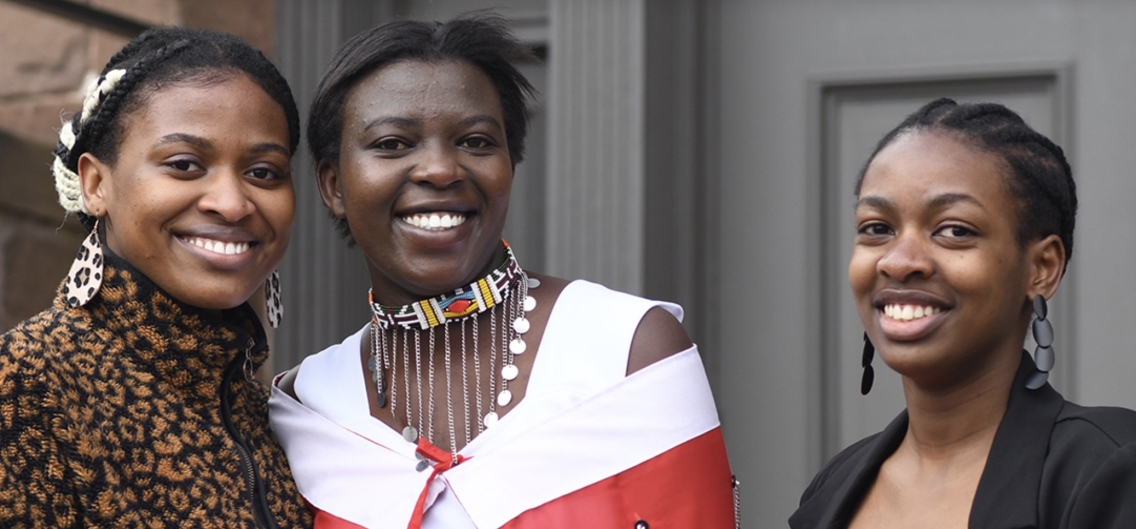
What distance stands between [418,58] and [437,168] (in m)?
0.23

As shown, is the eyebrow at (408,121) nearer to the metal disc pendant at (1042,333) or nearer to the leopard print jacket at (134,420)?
the leopard print jacket at (134,420)

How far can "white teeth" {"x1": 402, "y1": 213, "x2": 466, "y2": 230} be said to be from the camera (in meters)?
2.47

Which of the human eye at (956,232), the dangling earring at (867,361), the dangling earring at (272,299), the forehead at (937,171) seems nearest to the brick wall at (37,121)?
the dangling earring at (272,299)

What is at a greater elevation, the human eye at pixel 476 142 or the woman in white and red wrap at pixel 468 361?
the human eye at pixel 476 142

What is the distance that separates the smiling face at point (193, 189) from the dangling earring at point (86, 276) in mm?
37

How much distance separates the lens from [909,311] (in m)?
2.11

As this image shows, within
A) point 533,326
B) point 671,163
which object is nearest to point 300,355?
point 671,163

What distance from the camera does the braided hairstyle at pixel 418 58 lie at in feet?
8.36

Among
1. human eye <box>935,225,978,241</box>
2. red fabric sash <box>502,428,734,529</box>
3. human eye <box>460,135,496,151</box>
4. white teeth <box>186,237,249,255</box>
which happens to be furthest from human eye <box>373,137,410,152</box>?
human eye <box>935,225,978,241</box>

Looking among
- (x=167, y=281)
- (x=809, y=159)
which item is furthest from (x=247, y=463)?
(x=809, y=159)

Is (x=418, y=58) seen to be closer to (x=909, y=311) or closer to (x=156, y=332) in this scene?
(x=156, y=332)

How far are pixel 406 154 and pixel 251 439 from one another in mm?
568

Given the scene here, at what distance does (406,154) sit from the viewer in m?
2.48

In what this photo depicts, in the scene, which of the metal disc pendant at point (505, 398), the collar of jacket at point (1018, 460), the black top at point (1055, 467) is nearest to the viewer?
the black top at point (1055, 467)
